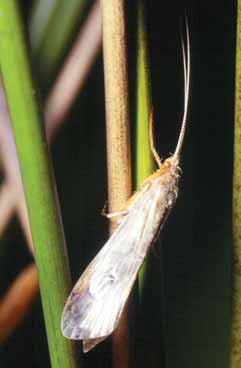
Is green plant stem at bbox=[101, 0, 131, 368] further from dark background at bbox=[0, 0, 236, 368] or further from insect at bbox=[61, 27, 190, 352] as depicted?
dark background at bbox=[0, 0, 236, 368]

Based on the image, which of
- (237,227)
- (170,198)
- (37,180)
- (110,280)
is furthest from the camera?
(170,198)

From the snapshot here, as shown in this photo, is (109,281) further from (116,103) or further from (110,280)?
(116,103)

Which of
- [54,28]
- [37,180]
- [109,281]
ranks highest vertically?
[54,28]

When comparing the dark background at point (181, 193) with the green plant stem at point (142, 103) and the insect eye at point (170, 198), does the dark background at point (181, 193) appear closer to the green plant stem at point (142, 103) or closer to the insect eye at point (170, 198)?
the insect eye at point (170, 198)

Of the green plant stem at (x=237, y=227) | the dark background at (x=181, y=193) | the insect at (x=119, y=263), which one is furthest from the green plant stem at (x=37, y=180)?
the dark background at (x=181, y=193)

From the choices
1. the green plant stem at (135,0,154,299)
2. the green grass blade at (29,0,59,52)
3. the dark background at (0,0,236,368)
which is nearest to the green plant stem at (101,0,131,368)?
the green plant stem at (135,0,154,299)

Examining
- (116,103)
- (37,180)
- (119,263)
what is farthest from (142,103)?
(119,263)
